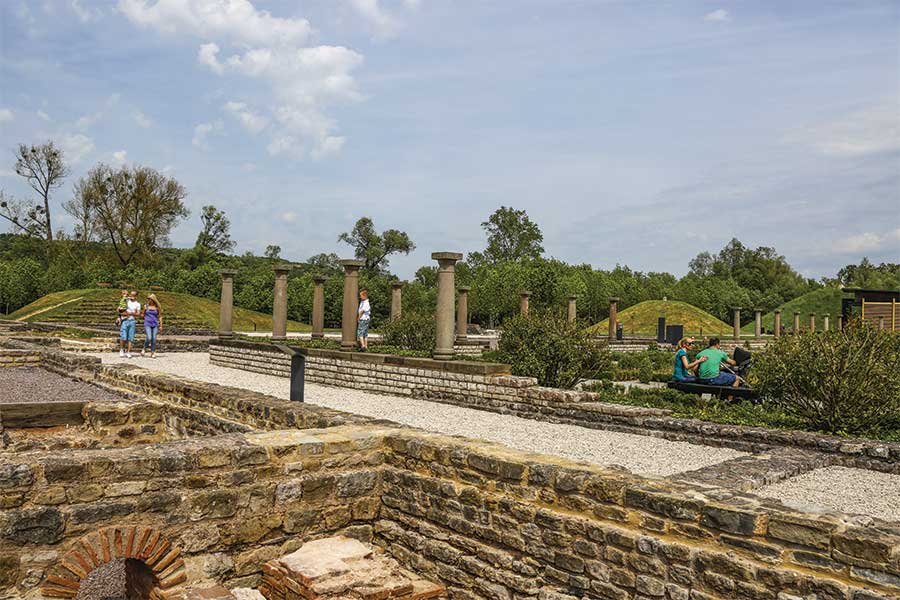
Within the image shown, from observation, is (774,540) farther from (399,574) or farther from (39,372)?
(39,372)

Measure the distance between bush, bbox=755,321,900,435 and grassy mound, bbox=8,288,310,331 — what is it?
33442 millimetres

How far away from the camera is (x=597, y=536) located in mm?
4051

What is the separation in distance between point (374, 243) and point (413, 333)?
1984 inches

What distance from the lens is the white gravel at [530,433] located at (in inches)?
303

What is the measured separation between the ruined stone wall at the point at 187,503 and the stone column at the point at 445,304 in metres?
7.96

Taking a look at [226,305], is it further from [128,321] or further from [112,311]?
[112,311]

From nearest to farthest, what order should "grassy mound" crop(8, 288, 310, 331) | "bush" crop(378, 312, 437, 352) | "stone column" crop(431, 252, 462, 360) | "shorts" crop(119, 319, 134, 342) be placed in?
"stone column" crop(431, 252, 462, 360) < "bush" crop(378, 312, 437, 352) < "shorts" crop(119, 319, 134, 342) < "grassy mound" crop(8, 288, 310, 331)

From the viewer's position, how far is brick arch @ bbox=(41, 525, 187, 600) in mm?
4066

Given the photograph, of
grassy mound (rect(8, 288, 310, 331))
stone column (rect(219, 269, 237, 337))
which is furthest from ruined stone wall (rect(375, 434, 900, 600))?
grassy mound (rect(8, 288, 310, 331))

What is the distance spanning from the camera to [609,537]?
13.1 feet

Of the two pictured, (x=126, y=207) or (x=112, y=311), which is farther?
(x=126, y=207)

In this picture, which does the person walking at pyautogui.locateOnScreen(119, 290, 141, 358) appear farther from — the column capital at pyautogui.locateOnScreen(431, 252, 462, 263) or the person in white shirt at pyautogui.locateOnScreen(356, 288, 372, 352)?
the column capital at pyautogui.locateOnScreen(431, 252, 462, 263)

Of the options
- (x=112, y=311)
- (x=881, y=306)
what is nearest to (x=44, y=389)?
(x=112, y=311)

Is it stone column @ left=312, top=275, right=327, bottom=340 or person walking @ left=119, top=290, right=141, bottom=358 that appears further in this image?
stone column @ left=312, top=275, right=327, bottom=340
